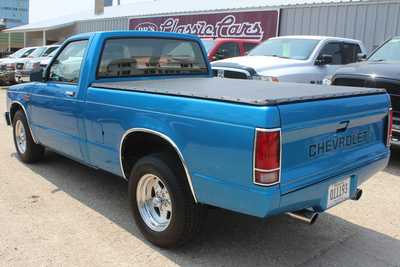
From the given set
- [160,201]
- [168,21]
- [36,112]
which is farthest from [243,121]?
[168,21]

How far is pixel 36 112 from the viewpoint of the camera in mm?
5559

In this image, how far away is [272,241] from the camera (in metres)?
3.94

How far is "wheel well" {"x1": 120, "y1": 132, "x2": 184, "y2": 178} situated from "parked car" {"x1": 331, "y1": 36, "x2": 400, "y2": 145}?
11.9 ft

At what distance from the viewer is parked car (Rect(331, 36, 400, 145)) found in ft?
20.1

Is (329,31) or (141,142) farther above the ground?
(329,31)

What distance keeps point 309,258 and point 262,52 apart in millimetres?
6896

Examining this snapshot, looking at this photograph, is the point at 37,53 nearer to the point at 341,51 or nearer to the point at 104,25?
the point at 104,25

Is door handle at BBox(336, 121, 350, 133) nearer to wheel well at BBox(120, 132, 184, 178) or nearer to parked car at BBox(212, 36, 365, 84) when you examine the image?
wheel well at BBox(120, 132, 184, 178)

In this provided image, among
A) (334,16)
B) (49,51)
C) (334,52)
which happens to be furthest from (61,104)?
(49,51)

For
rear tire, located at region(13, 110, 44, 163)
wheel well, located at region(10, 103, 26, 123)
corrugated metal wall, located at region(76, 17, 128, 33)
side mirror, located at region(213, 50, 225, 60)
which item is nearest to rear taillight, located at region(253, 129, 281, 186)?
rear tire, located at region(13, 110, 44, 163)

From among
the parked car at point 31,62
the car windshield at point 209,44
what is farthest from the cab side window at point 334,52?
the parked car at point 31,62

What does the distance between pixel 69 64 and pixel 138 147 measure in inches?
64.1

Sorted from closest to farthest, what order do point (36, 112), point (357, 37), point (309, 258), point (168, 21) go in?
point (309, 258), point (36, 112), point (357, 37), point (168, 21)

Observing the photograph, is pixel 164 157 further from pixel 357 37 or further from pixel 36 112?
pixel 357 37
